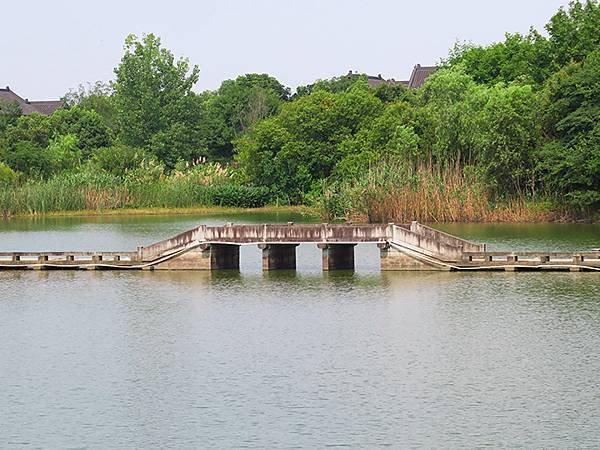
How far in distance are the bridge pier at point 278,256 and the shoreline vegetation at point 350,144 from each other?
14968 millimetres

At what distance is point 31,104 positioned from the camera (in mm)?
156625

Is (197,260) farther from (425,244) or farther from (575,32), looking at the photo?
(575,32)

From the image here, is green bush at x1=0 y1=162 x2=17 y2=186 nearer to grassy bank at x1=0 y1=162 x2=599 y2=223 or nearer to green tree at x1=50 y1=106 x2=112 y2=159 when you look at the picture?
grassy bank at x1=0 y1=162 x2=599 y2=223

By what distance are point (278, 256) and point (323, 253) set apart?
2.21 meters

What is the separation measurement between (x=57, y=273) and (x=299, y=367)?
751 inches

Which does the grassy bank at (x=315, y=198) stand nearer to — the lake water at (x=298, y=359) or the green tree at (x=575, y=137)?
the green tree at (x=575, y=137)

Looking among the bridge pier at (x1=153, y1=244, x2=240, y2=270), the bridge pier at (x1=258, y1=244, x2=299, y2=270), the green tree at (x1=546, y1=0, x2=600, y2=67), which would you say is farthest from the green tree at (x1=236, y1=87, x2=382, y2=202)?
the bridge pier at (x1=153, y1=244, x2=240, y2=270)

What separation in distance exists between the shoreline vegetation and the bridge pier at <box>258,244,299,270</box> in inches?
589

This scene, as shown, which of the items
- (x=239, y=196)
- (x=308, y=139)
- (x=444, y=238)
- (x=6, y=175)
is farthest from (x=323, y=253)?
(x=6, y=175)

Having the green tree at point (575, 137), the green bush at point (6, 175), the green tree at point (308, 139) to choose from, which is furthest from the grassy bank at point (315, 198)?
the green tree at point (575, 137)

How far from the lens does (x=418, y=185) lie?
63.0m

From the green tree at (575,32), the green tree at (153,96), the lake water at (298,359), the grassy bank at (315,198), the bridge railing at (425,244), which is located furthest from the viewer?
the green tree at (153,96)

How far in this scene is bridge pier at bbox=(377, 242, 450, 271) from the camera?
1720 inches

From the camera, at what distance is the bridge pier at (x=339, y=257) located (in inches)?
1811
